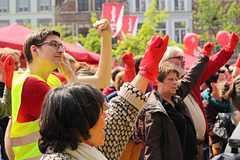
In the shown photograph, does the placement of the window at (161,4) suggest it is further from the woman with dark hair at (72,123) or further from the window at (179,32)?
the woman with dark hair at (72,123)

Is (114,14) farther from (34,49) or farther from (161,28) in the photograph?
(161,28)

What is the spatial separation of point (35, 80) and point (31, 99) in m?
0.13

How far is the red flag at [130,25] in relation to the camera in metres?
17.1

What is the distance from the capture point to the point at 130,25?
57.1 ft

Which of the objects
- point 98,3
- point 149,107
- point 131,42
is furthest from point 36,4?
point 149,107

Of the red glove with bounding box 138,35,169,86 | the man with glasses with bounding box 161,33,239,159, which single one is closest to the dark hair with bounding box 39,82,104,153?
the red glove with bounding box 138,35,169,86

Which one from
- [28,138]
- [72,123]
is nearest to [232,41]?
[28,138]

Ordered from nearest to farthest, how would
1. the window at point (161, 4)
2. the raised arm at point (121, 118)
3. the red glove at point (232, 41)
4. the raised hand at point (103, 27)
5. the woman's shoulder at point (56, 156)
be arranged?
the woman's shoulder at point (56, 156), the raised arm at point (121, 118), the raised hand at point (103, 27), the red glove at point (232, 41), the window at point (161, 4)

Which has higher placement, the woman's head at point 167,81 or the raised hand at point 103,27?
the raised hand at point 103,27

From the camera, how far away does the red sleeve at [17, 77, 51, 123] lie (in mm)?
2090

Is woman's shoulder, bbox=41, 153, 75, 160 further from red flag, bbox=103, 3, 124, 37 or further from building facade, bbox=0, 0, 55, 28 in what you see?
building facade, bbox=0, 0, 55, 28

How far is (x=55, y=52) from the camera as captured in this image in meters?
2.42

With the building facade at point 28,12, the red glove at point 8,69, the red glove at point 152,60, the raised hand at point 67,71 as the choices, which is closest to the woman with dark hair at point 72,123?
the red glove at point 152,60

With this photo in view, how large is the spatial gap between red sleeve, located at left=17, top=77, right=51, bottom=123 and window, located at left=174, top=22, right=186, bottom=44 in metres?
30.7
